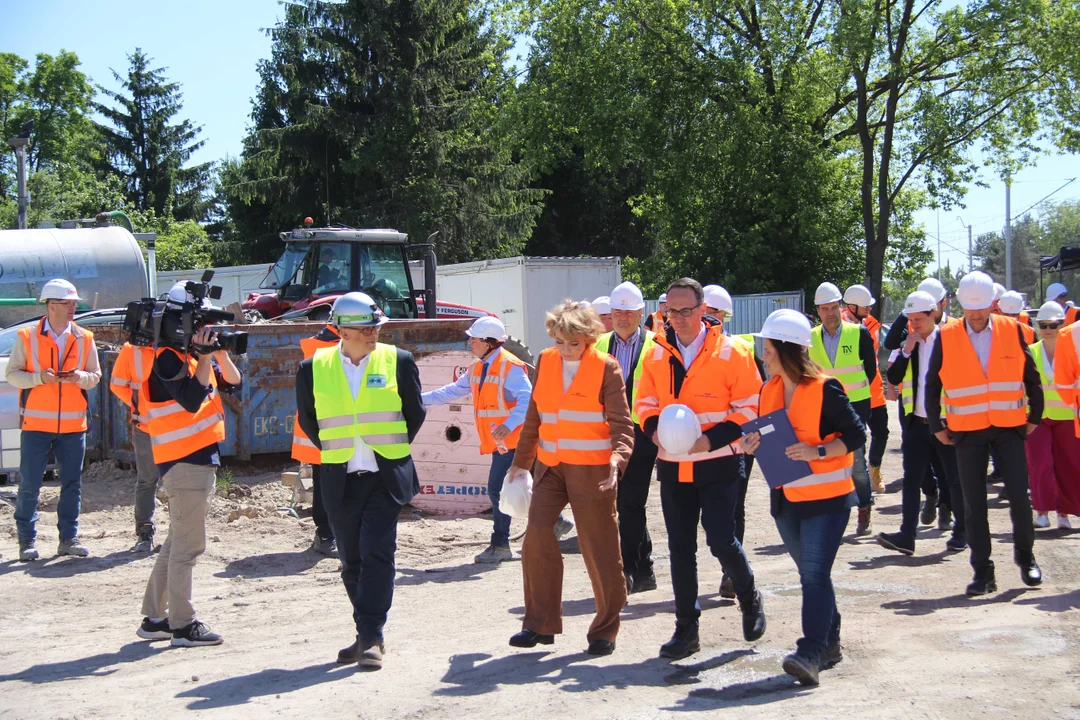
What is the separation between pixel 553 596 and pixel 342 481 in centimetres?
130

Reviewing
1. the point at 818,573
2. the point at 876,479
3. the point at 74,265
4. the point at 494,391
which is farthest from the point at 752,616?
the point at 74,265

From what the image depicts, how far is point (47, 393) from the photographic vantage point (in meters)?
8.66

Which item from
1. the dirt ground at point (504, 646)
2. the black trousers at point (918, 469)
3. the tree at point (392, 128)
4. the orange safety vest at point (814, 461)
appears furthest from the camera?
the tree at point (392, 128)

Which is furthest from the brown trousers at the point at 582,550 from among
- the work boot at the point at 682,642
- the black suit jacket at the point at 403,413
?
the black suit jacket at the point at 403,413

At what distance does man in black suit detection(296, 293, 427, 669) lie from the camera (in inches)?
223

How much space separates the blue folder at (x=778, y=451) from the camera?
5191mm

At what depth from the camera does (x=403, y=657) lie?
5863 millimetres

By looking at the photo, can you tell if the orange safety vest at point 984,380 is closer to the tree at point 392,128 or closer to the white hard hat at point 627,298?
the white hard hat at point 627,298

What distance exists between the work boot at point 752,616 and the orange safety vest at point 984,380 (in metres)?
2.06

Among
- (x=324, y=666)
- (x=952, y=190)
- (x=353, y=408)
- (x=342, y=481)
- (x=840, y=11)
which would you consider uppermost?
(x=840, y=11)

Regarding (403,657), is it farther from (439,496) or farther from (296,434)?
(439,496)

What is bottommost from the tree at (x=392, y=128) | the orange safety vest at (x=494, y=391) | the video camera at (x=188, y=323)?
the orange safety vest at (x=494, y=391)

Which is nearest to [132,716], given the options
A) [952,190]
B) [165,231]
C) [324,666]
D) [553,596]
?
[324,666]

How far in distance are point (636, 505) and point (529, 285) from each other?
1590 centimetres
